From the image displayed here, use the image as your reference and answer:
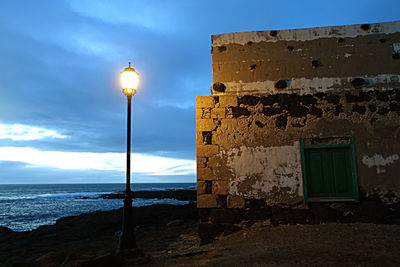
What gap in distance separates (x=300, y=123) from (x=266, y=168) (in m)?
1.24

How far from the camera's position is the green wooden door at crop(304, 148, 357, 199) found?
17.4 feet

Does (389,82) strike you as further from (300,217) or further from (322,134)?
(300,217)

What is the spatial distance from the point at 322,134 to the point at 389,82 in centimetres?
190

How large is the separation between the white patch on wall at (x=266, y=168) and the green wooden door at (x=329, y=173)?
0.85 ft

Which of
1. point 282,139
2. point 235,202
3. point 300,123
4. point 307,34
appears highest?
point 307,34

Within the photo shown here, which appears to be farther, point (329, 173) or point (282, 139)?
point (282, 139)

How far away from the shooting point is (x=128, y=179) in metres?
5.02

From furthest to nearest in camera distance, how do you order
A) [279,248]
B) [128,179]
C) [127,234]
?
[128,179]
[127,234]
[279,248]

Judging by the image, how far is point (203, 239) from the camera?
17.8 feet

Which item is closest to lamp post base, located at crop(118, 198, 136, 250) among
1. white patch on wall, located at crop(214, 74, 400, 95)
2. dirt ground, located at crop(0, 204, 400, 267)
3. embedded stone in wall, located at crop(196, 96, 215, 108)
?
dirt ground, located at crop(0, 204, 400, 267)

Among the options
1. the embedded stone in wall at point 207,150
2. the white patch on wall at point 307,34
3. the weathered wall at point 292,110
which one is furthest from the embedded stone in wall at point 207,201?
the white patch on wall at point 307,34

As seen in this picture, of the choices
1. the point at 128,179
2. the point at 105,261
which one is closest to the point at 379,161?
the point at 128,179

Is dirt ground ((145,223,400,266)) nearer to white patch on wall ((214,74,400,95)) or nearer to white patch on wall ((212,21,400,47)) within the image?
white patch on wall ((214,74,400,95))

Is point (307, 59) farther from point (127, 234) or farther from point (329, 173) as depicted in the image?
point (127, 234)
